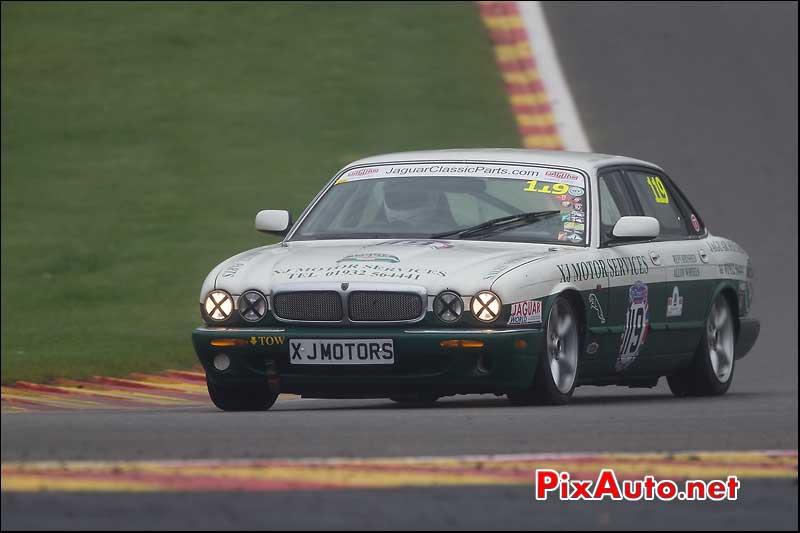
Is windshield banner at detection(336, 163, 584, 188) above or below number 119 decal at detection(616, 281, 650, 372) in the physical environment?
above

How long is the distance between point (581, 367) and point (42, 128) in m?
13.5

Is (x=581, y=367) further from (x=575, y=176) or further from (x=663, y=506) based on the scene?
(x=663, y=506)

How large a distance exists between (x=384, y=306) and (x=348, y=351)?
28 centimetres

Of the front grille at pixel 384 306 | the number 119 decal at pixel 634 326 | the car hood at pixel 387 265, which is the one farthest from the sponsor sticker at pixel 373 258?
the number 119 decal at pixel 634 326

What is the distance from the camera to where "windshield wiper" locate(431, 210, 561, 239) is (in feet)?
32.6

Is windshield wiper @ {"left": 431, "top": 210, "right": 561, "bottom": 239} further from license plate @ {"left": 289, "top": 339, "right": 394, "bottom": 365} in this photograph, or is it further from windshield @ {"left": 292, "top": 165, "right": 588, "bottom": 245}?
license plate @ {"left": 289, "top": 339, "right": 394, "bottom": 365}

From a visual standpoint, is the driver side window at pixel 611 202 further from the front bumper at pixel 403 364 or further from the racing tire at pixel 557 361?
the front bumper at pixel 403 364

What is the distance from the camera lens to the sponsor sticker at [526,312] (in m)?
9.05

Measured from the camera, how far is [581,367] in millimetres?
9758

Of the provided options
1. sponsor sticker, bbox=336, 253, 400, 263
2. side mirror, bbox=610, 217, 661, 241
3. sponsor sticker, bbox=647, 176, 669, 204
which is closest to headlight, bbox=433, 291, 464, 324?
sponsor sticker, bbox=336, 253, 400, 263

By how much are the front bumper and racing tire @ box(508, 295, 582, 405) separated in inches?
5.1

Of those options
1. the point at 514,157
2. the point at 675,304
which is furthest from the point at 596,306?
the point at 514,157

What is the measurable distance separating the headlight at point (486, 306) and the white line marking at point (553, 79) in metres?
10.3

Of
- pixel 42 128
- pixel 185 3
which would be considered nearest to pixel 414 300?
pixel 42 128
